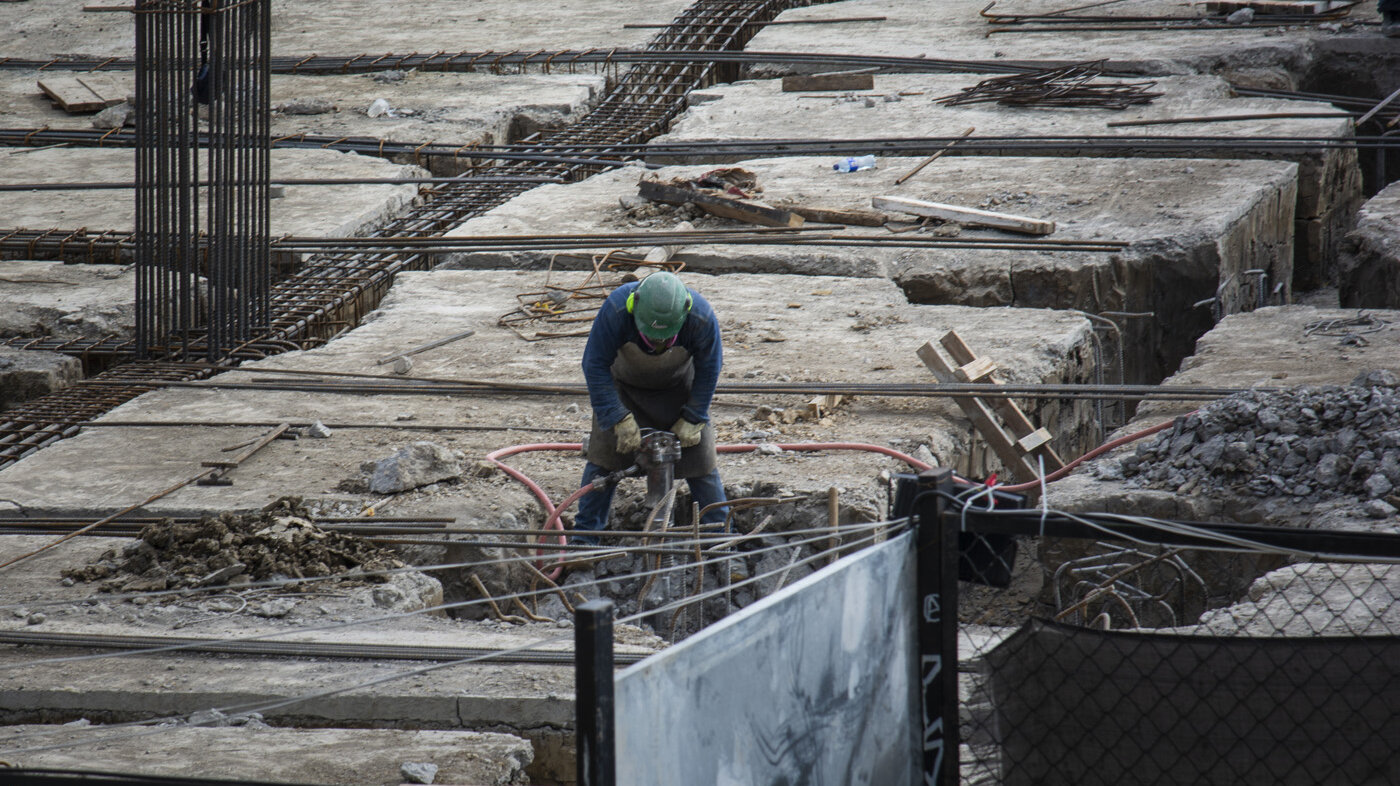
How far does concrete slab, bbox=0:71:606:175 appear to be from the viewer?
1548cm

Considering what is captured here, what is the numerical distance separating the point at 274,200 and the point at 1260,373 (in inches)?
357

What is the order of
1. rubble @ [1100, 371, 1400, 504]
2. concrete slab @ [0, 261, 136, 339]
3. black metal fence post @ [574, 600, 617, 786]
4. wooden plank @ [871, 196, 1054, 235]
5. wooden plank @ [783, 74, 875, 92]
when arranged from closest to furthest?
black metal fence post @ [574, 600, 617, 786] → rubble @ [1100, 371, 1400, 504] → concrete slab @ [0, 261, 136, 339] → wooden plank @ [871, 196, 1054, 235] → wooden plank @ [783, 74, 875, 92]

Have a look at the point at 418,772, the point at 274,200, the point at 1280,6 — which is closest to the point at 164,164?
the point at 274,200

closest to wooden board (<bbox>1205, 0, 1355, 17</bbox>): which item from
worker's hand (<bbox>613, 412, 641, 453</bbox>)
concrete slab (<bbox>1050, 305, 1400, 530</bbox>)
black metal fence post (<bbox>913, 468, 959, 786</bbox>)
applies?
concrete slab (<bbox>1050, 305, 1400, 530</bbox>)

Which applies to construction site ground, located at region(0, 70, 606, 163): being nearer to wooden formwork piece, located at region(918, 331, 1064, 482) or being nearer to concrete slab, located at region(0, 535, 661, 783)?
wooden formwork piece, located at region(918, 331, 1064, 482)

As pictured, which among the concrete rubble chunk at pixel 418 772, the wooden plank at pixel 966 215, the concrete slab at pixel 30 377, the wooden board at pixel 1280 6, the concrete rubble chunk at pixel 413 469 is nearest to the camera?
the concrete rubble chunk at pixel 418 772

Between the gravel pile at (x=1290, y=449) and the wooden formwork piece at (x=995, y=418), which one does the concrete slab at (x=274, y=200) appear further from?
the gravel pile at (x=1290, y=449)

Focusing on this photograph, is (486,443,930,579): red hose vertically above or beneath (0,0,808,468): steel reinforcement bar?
beneath

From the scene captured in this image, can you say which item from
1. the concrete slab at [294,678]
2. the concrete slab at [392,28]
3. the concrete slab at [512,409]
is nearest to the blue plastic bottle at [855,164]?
the concrete slab at [512,409]

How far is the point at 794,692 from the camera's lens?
112 inches

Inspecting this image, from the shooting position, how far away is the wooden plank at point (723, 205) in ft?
37.8

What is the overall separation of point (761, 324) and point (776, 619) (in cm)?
721

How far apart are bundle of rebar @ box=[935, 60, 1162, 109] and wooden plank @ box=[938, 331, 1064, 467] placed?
7.07 meters

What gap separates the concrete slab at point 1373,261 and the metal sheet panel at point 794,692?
8579 millimetres
